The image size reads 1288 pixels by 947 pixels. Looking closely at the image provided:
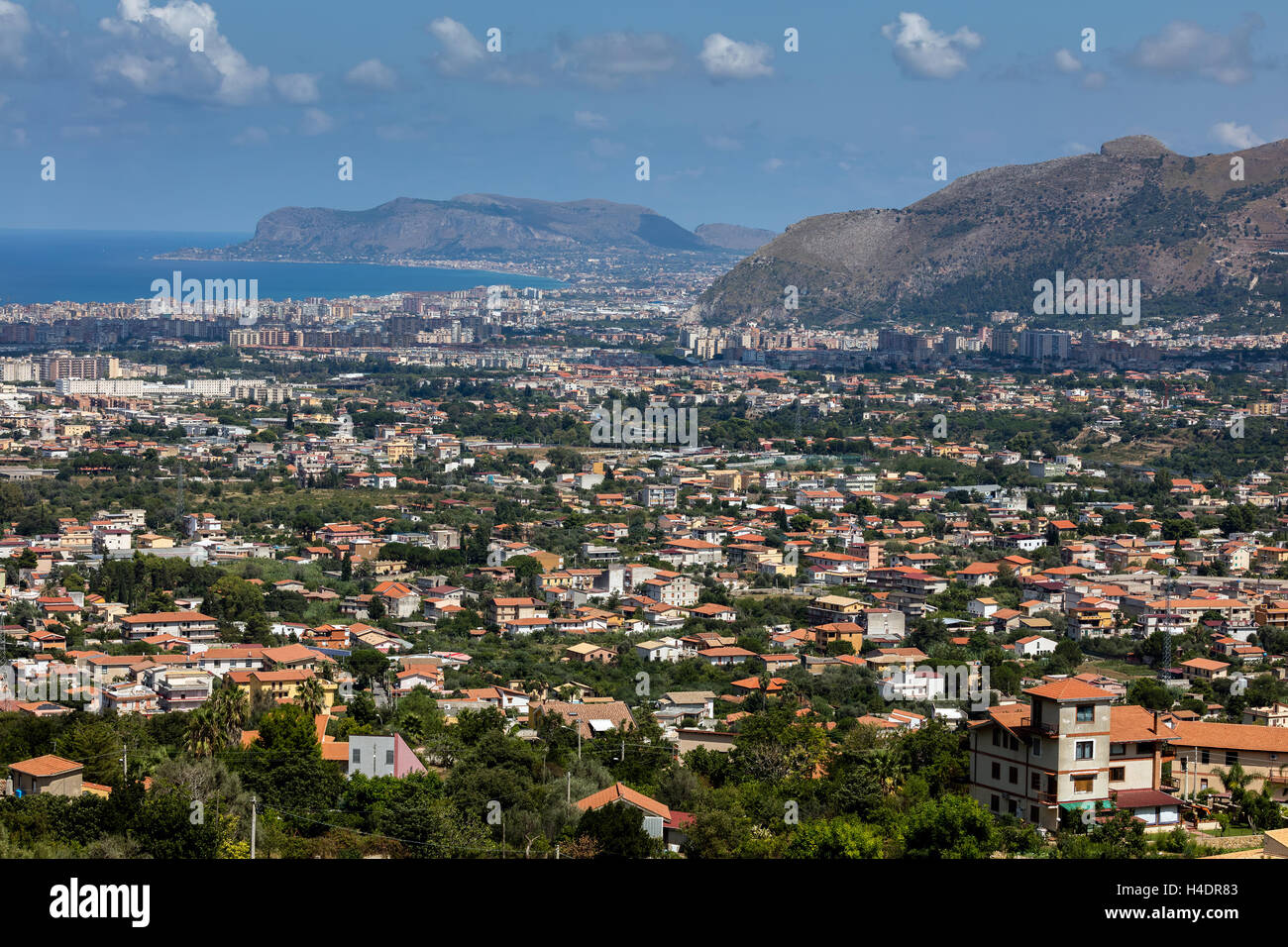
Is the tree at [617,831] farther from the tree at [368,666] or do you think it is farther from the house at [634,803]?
the tree at [368,666]

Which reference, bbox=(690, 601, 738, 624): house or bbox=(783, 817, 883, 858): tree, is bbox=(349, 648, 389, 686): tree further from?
bbox=(783, 817, 883, 858): tree

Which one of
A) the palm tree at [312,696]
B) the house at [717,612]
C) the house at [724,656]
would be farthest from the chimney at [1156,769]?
the house at [717,612]

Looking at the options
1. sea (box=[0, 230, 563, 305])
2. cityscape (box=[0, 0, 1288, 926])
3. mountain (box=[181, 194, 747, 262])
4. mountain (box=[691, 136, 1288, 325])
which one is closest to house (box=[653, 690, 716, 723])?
cityscape (box=[0, 0, 1288, 926])

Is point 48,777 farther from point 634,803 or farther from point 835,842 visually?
point 835,842

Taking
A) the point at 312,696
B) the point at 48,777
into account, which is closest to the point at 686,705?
the point at 312,696

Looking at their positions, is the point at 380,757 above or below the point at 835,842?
below
